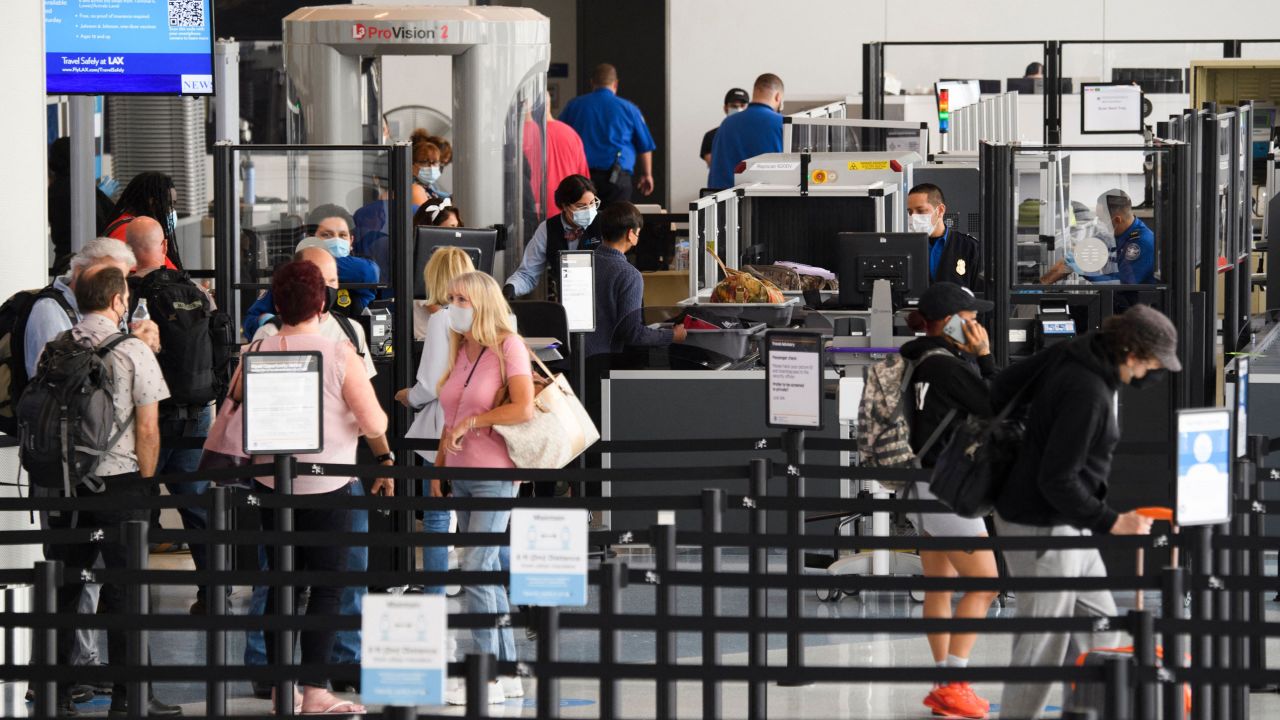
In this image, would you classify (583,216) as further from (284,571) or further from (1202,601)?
(1202,601)

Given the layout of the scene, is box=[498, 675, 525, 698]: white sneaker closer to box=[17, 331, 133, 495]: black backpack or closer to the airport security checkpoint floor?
the airport security checkpoint floor

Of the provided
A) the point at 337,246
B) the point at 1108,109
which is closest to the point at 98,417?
the point at 337,246

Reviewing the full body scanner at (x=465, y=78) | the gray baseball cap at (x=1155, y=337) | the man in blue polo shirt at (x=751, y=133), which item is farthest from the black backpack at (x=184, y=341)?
the man in blue polo shirt at (x=751, y=133)

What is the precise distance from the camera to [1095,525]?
466 centimetres

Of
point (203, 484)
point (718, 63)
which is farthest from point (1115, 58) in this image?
point (203, 484)

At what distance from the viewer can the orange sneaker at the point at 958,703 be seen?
554 centimetres

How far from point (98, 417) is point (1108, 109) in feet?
34.5

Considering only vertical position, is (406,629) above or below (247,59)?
below

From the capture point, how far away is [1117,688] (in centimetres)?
352

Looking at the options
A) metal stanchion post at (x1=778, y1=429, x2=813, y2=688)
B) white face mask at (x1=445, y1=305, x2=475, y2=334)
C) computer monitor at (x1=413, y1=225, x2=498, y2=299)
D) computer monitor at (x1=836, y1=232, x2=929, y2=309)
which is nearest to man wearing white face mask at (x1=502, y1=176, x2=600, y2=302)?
computer monitor at (x1=413, y1=225, x2=498, y2=299)

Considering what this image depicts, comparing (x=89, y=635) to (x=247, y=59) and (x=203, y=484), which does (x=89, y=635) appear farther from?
(x=247, y=59)

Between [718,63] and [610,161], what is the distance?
443 cm

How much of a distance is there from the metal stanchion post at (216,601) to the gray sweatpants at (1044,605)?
6.52 feet

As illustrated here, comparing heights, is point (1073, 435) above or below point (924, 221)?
below
